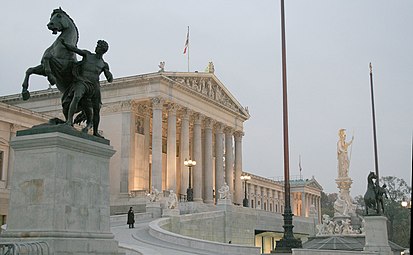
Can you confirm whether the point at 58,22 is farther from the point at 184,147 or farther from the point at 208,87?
the point at 208,87

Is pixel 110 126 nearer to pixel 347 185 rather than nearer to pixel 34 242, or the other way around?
pixel 347 185

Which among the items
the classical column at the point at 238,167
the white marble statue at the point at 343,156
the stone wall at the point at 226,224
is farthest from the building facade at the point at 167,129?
the white marble statue at the point at 343,156

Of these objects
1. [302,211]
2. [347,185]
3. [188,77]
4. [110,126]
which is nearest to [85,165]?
[347,185]

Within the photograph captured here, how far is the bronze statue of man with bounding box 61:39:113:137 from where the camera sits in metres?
11.1

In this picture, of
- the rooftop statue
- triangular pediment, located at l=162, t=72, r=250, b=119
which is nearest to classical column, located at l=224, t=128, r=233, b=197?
triangular pediment, located at l=162, t=72, r=250, b=119

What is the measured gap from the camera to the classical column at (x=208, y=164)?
67938mm

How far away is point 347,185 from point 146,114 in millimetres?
33549

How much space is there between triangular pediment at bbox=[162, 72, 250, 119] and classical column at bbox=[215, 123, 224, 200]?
127 inches

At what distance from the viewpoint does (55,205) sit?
33.0 feet

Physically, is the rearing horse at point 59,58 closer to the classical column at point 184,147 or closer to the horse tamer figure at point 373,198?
the horse tamer figure at point 373,198

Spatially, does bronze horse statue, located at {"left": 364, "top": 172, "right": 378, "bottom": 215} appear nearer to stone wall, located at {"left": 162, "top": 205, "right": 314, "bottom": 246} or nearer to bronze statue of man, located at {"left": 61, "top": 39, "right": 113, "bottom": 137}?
bronze statue of man, located at {"left": 61, "top": 39, "right": 113, "bottom": 137}

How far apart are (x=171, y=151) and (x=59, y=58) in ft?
163

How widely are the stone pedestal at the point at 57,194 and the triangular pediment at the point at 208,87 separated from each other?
49.2 m

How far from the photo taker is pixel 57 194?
10109mm
